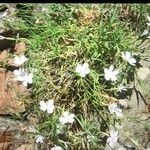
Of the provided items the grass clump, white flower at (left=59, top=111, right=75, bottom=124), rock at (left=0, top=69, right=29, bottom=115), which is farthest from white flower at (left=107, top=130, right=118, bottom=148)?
rock at (left=0, top=69, right=29, bottom=115)

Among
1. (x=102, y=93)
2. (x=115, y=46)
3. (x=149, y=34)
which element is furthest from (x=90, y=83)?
(x=149, y=34)

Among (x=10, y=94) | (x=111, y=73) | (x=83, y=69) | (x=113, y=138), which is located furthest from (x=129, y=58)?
(x=10, y=94)

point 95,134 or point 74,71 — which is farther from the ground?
point 74,71

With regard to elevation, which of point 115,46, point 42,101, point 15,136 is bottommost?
point 15,136

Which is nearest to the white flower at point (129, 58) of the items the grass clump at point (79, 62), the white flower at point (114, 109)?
the grass clump at point (79, 62)

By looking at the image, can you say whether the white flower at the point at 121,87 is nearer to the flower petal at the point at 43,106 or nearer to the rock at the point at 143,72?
the rock at the point at 143,72

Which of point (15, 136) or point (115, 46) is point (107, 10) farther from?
point (15, 136)
